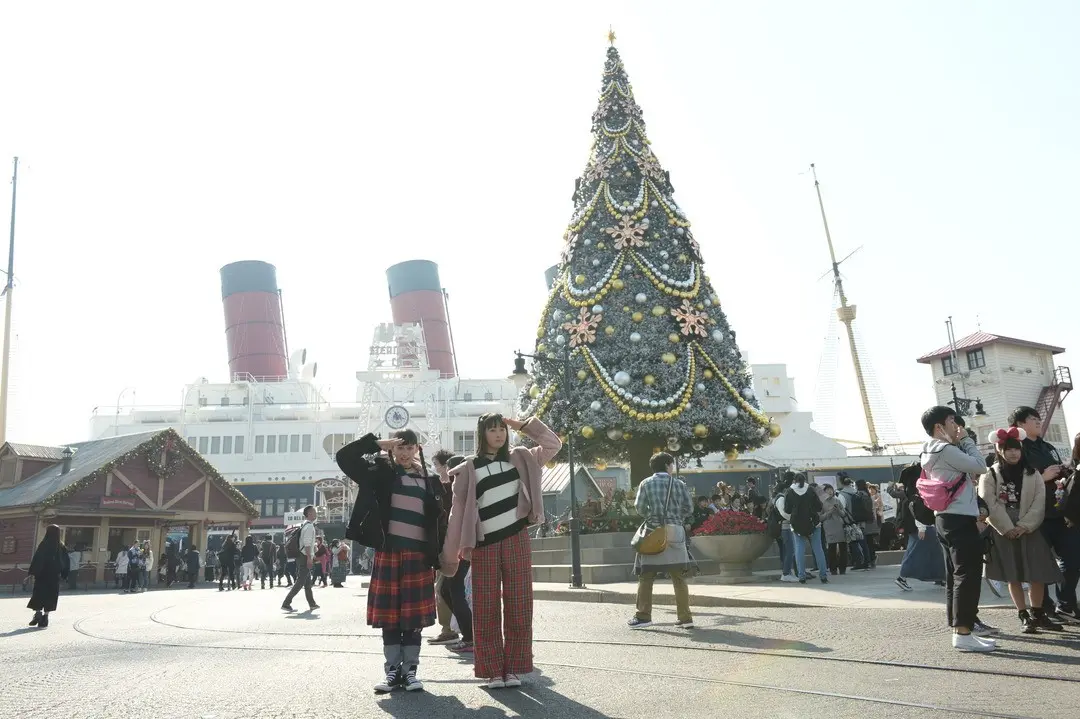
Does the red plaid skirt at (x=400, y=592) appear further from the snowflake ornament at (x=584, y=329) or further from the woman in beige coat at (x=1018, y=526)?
the snowflake ornament at (x=584, y=329)

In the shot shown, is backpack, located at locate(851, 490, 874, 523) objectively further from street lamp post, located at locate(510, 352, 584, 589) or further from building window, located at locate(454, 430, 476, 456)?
building window, located at locate(454, 430, 476, 456)

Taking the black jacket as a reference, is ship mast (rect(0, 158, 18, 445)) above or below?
above

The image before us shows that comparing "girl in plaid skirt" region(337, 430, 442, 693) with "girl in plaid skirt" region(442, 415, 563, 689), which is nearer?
"girl in plaid skirt" region(442, 415, 563, 689)

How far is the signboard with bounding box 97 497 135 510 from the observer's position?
91.7 ft

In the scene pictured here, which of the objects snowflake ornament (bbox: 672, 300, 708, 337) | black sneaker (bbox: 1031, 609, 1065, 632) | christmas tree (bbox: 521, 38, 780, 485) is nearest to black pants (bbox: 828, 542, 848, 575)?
christmas tree (bbox: 521, 38, 780, 485)

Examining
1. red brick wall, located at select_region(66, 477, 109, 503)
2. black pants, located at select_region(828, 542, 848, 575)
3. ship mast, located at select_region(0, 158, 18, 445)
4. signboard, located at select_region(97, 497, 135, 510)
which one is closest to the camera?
black pants, located at select_region(828, 542, 848, 575)

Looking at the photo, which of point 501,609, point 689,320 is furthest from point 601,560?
point 501,609

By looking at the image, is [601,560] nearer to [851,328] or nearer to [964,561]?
[964,561]

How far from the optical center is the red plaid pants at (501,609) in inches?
198

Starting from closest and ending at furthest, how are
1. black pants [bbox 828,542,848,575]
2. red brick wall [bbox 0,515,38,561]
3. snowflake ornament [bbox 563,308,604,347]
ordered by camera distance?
1. black pants [bbox 828,542,848,575]
2. snowflake ornament [bbox 563,308,604,347]
3. red brick wall [bbox 0,515,38,561]

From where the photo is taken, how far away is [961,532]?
5805mm

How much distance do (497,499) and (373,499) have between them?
0.79 meters

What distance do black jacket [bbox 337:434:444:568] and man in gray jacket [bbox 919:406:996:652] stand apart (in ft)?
11.6

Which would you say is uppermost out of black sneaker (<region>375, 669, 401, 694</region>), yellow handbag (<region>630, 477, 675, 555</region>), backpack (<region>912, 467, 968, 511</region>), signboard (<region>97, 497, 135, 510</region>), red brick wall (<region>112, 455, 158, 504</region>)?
red brick wall (<region>112, 455, 158, 504</region>)
